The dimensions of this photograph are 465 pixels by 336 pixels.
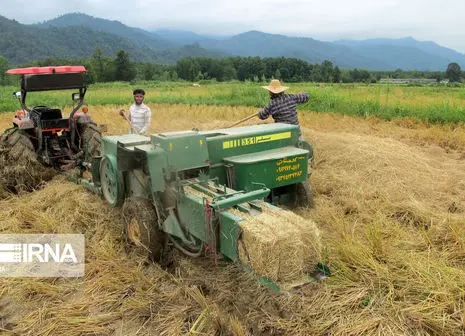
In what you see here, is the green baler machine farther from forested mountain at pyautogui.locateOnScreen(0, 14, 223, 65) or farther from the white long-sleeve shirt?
forested mountain at pyautogui.locateOnScreen(0, 14, 223, 65)

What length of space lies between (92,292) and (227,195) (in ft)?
4.46

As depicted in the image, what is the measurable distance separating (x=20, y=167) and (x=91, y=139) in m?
0.99

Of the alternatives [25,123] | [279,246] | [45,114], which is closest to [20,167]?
[25,123]

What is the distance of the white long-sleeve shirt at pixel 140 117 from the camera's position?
6.02 meters

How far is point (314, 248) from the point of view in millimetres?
2654

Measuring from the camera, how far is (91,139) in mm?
5898

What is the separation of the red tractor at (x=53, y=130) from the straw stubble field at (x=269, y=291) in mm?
757

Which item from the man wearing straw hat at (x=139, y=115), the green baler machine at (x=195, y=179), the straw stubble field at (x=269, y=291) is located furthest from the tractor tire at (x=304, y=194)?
the man wearing straw hat at (x=139, y=115)

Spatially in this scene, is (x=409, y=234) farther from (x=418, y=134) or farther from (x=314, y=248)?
(x=418, y=134)

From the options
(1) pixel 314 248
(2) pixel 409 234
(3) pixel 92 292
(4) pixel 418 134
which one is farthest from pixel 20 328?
(4) pixel 418 134

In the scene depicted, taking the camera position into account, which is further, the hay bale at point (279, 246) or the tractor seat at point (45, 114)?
the tractor seat at point (45, 114)

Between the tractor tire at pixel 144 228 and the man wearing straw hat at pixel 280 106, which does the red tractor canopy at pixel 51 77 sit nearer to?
the man wearing straw hat at pixel 280 106

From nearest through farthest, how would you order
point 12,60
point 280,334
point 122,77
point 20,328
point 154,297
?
point 280,334 < point 20,328 < point 154,297 < point 122,77 < point 12,60

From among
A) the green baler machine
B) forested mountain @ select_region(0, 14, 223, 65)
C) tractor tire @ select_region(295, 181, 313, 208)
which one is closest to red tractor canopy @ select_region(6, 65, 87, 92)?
the green baler machine
